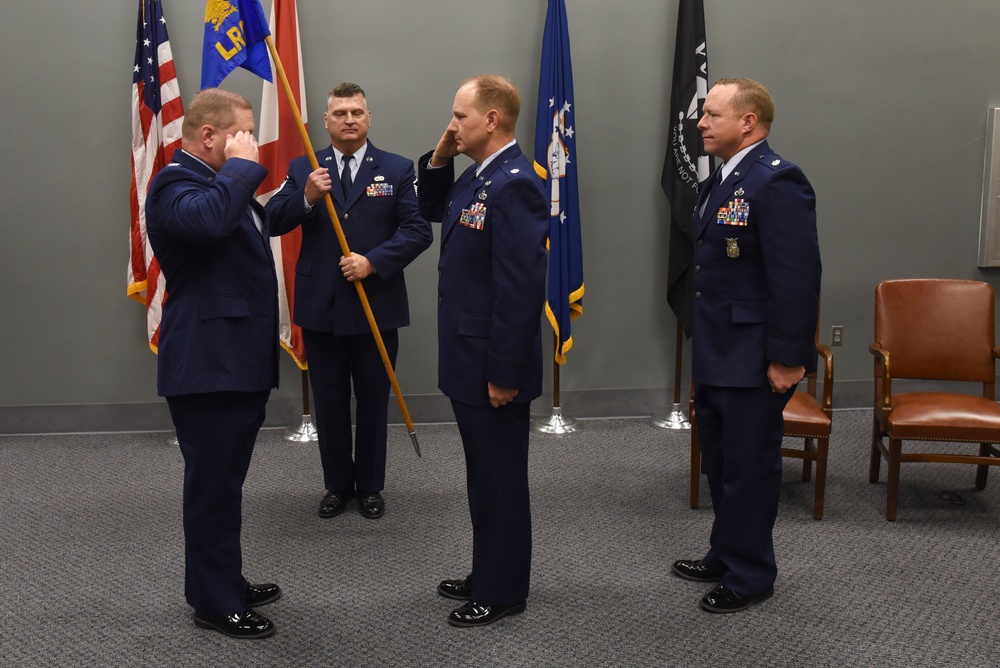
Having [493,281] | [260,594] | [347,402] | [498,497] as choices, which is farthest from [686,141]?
[260,594]

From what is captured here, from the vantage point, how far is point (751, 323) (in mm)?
2621

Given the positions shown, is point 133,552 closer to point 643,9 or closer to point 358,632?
point 358,632

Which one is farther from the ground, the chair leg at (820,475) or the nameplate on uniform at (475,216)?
the nameplate on uniform at (475,216)

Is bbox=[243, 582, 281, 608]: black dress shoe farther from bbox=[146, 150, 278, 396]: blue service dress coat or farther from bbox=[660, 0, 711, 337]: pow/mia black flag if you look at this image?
bbox=[660, 0, 711, 337]: pow/mia black flag

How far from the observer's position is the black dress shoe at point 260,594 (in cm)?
273

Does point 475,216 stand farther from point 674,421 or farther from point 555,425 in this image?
point 674,421

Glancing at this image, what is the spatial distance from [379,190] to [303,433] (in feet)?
5.16

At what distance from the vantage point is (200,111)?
93.5 inches

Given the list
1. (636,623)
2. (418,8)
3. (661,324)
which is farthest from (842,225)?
(636,623)

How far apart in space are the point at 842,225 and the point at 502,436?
9.95 feet

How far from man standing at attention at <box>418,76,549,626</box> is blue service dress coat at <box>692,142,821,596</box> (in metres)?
0.57

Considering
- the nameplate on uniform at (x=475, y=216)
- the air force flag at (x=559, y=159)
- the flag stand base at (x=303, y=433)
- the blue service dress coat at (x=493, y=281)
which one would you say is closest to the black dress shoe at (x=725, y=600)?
the blue service dress coat at (x=493, y=281)

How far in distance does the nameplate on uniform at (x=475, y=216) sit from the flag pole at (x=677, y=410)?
2364mm

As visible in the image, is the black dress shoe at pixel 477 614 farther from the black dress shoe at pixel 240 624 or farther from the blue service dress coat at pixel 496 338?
the black dress shoe at pixel 240 624
